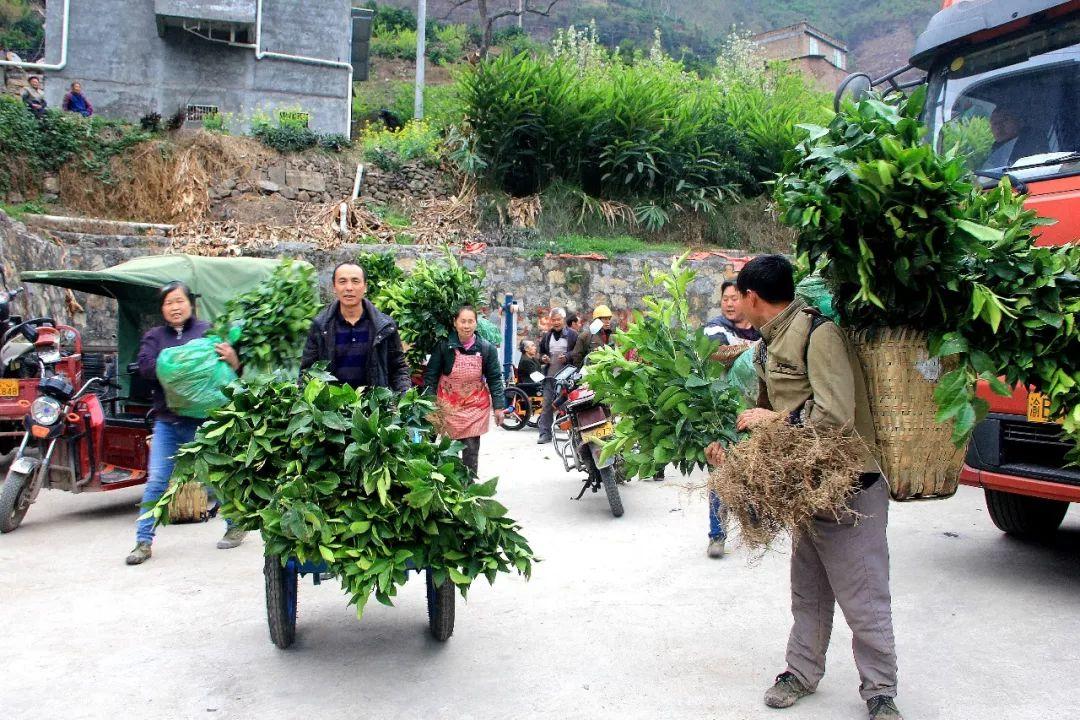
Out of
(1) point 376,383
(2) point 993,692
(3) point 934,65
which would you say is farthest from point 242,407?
(3) point 934,65

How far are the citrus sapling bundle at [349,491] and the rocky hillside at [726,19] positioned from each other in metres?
58.0

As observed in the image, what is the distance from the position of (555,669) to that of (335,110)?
25075 millimetres

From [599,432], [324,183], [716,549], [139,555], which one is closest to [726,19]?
[324,183]

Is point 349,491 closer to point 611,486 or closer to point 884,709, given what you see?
point 884,709

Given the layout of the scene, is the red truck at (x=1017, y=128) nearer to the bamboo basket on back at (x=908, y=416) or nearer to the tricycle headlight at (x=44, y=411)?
the bamboo basket on back at (x=908, y=416)

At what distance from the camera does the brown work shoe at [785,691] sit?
3.99m

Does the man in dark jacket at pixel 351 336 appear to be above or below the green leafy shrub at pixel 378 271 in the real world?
below

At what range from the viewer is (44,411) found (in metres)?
7.37

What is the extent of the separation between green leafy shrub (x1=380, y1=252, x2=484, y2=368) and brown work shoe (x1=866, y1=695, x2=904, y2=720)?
15.8ft

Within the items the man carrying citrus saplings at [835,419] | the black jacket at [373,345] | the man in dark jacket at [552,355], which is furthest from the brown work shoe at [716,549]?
the man in dark jacket at [552,355]

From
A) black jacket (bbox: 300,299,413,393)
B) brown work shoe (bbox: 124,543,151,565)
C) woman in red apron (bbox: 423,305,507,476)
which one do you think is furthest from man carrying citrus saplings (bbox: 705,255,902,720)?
brown work shoe (bbox: 124,543,151,565)

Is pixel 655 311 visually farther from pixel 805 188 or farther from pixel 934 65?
pixel 934 65

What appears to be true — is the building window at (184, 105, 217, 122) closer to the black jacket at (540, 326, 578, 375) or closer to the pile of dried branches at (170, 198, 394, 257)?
the pile of dried branches at (170, 198, 394, 257)

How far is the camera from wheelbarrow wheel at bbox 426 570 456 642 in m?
4.66
